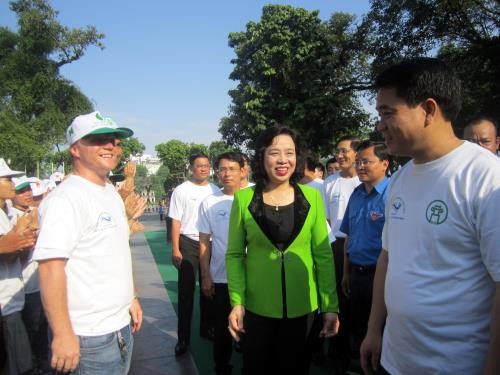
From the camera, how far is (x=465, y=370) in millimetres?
1405

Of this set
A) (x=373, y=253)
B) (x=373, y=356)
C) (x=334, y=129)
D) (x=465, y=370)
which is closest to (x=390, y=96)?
(x=465, y=370)

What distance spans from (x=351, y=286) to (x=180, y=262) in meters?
1.94

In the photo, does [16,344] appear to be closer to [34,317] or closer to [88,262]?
[34,317]

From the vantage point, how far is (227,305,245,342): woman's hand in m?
2.21

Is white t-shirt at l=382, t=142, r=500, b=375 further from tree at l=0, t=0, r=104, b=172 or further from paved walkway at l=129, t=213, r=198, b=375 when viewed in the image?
tree at l=0, t=0, r=104, b=172

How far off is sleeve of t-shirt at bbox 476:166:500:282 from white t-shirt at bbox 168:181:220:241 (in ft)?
11.4

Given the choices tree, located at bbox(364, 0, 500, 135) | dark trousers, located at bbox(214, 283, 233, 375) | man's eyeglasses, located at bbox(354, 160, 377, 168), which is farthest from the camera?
tree, located at bbox(364, 0, 500, 135)

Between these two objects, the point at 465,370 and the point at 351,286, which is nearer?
the point at 465,370

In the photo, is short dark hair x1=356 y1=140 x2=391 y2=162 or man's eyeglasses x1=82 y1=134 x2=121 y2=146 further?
short dark hair x1=356 y1=140 x2=391 y2=162

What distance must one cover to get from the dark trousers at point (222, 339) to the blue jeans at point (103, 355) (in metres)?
1.61

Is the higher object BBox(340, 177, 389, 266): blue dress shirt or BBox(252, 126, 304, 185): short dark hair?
BBox(252, 126, 304, 185): short dark hair

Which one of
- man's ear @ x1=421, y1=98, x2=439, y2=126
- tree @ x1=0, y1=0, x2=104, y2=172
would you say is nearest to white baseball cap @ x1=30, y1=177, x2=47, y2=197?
man's ear @ x1=421, y1=98, x2=439, y2=126

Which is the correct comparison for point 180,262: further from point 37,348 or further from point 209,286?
point 37,348

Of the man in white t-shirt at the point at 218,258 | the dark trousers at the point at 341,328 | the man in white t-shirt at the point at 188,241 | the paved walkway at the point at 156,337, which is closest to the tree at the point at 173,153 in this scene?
A: the paved walkway at the point at 156,337
